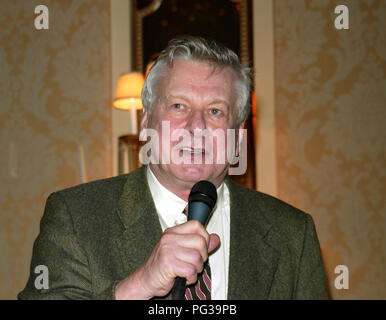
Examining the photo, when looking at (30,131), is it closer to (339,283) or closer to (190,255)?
(339,283)

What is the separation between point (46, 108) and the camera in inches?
137

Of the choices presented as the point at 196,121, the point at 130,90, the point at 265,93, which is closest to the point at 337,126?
the point at 265,93

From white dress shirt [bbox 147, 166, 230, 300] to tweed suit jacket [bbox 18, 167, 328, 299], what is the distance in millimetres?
42

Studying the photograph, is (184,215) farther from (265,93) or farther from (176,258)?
(265,93)

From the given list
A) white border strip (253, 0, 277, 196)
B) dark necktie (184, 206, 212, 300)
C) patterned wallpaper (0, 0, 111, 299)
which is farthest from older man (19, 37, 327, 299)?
patterned wallpaper (0, 0, 111, 299)

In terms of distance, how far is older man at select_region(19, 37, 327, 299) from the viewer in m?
1.43

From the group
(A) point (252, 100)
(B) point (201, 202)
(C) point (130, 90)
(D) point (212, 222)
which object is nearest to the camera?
(B) point (201, 202)

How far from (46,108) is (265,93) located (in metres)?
1.70

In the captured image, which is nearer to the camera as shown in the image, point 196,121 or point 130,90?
point 196,121

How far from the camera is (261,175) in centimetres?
344

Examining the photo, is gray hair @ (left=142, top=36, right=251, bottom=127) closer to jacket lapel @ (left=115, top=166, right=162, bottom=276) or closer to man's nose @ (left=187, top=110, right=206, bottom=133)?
man's nose @ (left=187, top=110, right=206, bottom=133)

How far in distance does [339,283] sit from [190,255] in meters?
2.66

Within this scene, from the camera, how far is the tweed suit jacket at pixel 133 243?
4.53 feet
